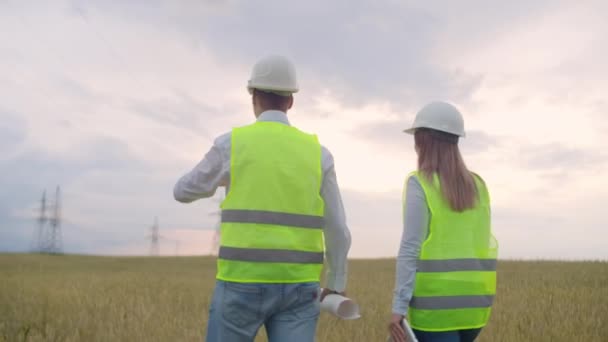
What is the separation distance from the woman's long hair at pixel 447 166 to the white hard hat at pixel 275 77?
0.92 metres

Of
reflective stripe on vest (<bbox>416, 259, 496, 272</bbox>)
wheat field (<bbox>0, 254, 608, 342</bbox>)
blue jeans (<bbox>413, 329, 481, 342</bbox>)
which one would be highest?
reflective stripe on vest (<bbox>416, 259, 496, 272</bbox>)

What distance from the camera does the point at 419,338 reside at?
3.75 m

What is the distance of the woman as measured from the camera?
3.67 m

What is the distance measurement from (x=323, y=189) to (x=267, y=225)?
47cm

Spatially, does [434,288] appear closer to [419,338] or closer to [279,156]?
[419,338]

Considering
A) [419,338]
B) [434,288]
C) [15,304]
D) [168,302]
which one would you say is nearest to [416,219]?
[434,288]

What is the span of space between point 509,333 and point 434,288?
489 cm

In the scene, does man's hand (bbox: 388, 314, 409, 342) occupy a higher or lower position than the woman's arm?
lower

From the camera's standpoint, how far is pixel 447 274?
12.2ft

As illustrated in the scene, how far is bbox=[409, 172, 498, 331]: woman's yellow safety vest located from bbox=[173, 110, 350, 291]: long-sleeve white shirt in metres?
0.49

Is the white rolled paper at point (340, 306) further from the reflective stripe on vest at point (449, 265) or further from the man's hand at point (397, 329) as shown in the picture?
the reflective stripe on vest at point (449, 265)

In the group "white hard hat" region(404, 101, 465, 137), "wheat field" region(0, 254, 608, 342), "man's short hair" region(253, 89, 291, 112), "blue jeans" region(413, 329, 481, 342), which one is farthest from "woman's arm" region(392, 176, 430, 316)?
"wheat field" region(0, 254, 608, 342)

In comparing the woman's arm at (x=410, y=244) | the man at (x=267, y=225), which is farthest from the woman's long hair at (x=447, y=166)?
the man at (x=267, y=225)

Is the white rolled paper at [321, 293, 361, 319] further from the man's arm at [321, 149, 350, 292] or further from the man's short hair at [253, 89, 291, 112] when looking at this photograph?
the man's short hair at [253, 89, 291, 112]
